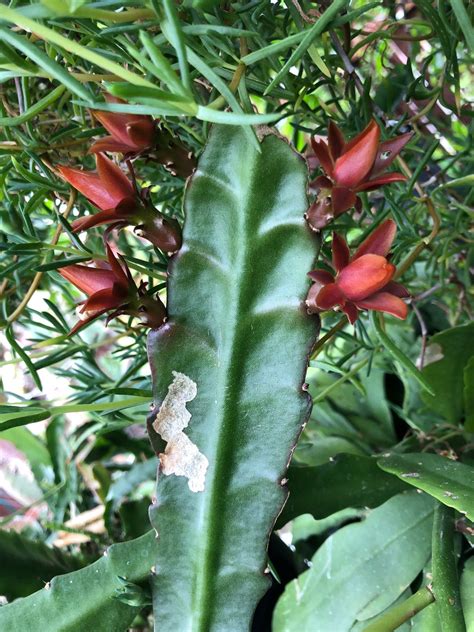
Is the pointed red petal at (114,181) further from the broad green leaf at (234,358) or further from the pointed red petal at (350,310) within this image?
the pointed red petal at (350,310)

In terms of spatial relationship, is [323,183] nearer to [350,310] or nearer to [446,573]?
[350,310]

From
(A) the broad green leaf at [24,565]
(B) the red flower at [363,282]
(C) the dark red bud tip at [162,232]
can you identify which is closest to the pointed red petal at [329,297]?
(B) the red flower at [363,282]

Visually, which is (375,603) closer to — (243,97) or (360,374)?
(360,374)

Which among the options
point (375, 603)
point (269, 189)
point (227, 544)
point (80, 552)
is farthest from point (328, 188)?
point (80, 552)

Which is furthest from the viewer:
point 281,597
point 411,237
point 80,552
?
point 80,552

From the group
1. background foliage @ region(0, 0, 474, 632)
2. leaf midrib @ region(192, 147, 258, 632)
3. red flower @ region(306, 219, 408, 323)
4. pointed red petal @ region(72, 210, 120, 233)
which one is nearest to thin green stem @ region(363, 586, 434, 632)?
background foliage @ region(0, 0, 474, 632)

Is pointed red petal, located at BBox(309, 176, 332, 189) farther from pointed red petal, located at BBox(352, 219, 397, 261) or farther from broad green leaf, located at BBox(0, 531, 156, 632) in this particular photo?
broad green leaf, located at BBox(0, 531, 156, 632)
